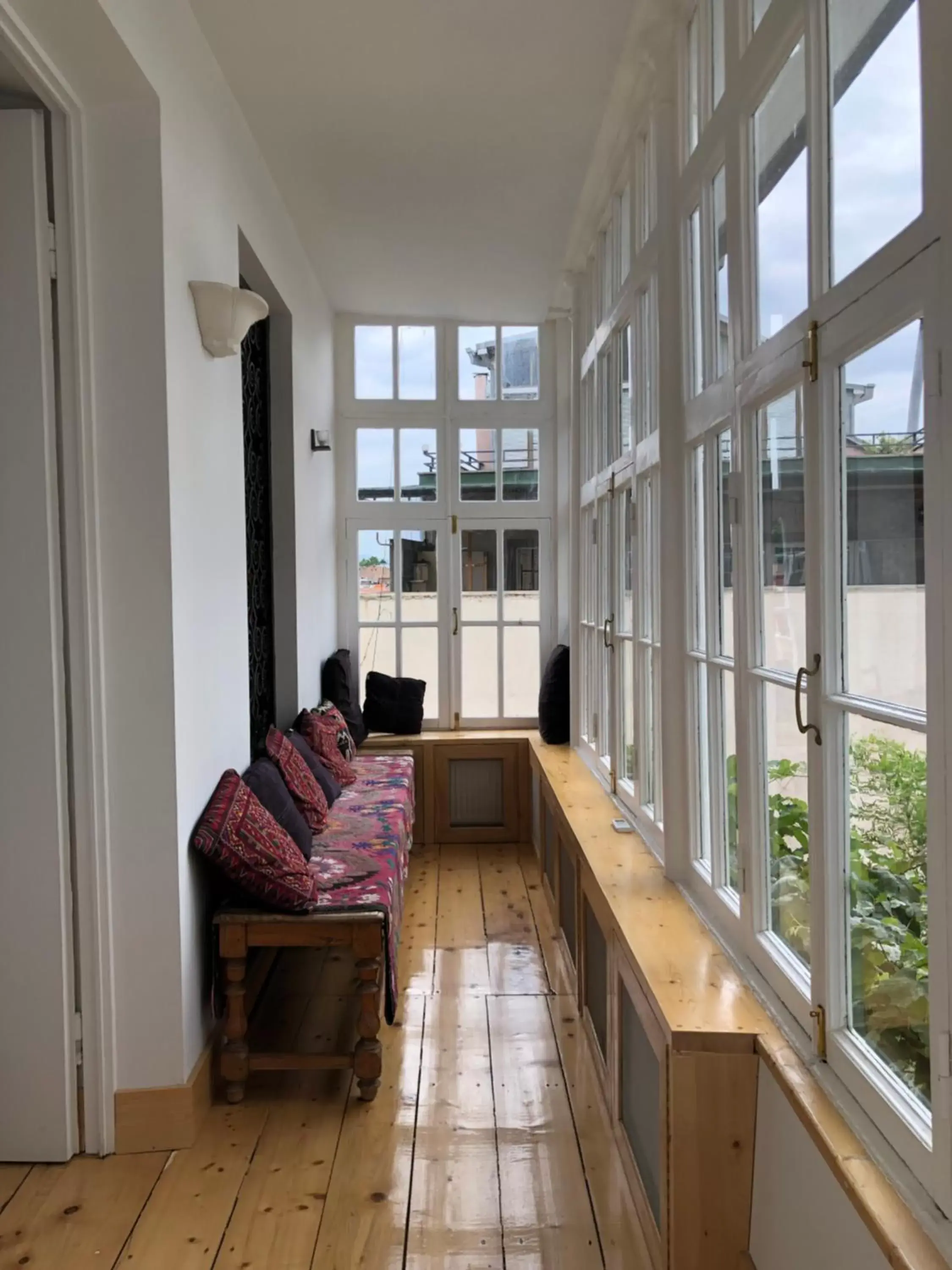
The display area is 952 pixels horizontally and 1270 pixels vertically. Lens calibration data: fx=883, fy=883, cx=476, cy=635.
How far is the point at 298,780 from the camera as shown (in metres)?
3.29

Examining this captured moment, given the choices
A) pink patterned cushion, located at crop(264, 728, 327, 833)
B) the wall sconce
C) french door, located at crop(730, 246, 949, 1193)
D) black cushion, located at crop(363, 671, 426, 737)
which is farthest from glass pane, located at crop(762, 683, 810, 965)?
black cushion, located at crop(363, 671, 426, 737)

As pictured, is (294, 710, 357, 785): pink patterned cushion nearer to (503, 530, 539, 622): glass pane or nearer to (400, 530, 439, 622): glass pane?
(400, 530, 439, 622): glass pane

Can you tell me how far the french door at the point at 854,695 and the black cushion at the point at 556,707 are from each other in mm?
2768

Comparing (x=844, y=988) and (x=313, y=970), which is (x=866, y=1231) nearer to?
(x=844, y=988)

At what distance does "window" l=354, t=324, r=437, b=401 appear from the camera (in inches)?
206

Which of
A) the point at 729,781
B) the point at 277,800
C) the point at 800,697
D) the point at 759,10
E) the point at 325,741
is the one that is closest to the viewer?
the point at 800,697

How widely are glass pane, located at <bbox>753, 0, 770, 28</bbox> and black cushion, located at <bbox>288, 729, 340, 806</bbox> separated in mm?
2712

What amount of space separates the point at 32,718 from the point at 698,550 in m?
1.75

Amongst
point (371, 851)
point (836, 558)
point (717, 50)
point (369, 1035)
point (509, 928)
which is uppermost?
point (717, 50)

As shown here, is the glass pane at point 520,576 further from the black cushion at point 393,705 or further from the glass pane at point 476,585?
the black cushion at point 393,705

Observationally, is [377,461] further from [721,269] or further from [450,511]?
[721,269]

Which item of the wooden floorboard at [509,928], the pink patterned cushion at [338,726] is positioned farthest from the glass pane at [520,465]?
the wooden floorboard at [509,928]

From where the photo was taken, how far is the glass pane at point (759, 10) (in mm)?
1784

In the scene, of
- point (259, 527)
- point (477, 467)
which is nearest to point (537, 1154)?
point (259, 527)
